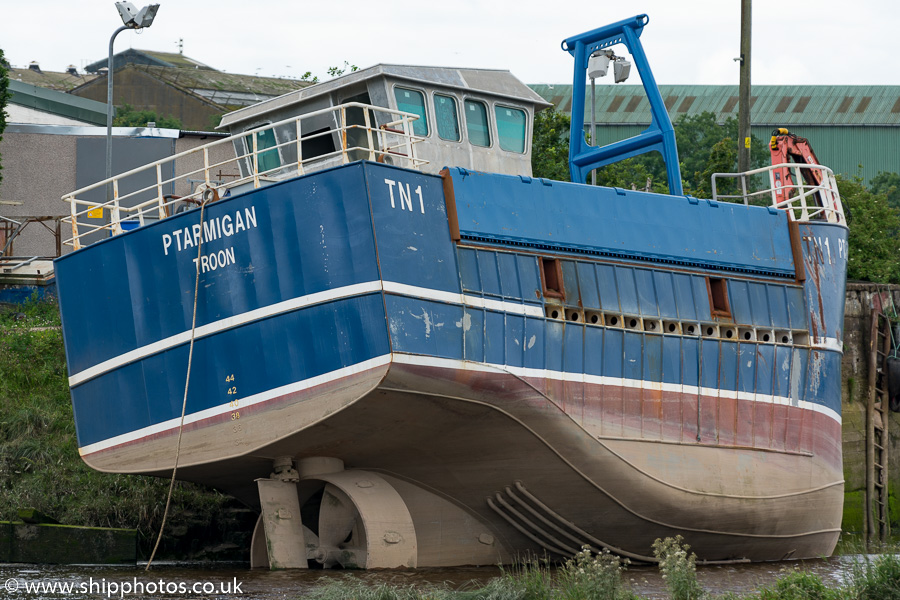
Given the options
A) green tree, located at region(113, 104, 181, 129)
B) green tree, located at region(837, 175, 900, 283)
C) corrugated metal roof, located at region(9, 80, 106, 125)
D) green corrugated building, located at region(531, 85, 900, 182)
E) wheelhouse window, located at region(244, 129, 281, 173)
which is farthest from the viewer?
green corrugated building, located at region(531, 85, 900, 182)

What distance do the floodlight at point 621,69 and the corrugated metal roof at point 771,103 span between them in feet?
117

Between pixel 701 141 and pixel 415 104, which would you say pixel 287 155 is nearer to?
pixel 415 104

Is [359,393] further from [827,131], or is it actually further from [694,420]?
[827,131]

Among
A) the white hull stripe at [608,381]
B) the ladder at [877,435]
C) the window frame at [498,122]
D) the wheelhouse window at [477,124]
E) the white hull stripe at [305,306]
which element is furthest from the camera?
the ladder at [877,435]

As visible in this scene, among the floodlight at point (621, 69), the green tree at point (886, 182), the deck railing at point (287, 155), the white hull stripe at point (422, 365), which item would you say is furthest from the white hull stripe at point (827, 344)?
the green tree at point (886, 182)

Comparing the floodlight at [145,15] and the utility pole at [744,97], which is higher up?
the floodlight at [145,15]

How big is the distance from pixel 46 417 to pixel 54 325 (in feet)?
13.0

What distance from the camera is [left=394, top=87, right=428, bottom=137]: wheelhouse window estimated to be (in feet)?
55.7

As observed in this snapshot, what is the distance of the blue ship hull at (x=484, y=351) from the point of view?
1427cm

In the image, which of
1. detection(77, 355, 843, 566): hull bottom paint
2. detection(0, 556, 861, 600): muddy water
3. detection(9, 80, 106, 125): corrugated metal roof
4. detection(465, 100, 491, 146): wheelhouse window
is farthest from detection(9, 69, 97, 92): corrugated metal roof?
detection(77, 355, 843, 566): hull bottom paint

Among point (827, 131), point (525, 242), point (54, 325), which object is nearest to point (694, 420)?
point (525, 242)

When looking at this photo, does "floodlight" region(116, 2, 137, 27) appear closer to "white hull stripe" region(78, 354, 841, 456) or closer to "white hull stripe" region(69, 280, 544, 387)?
"white hull stripe" region(69, 280, 544, 387)

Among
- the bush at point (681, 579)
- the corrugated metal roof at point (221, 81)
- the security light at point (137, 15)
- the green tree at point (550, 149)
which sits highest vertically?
the corrugated metal roof at point (221, 81)

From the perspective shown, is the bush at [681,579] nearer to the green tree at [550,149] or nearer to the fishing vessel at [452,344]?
the fishing vessel at [452,344]
